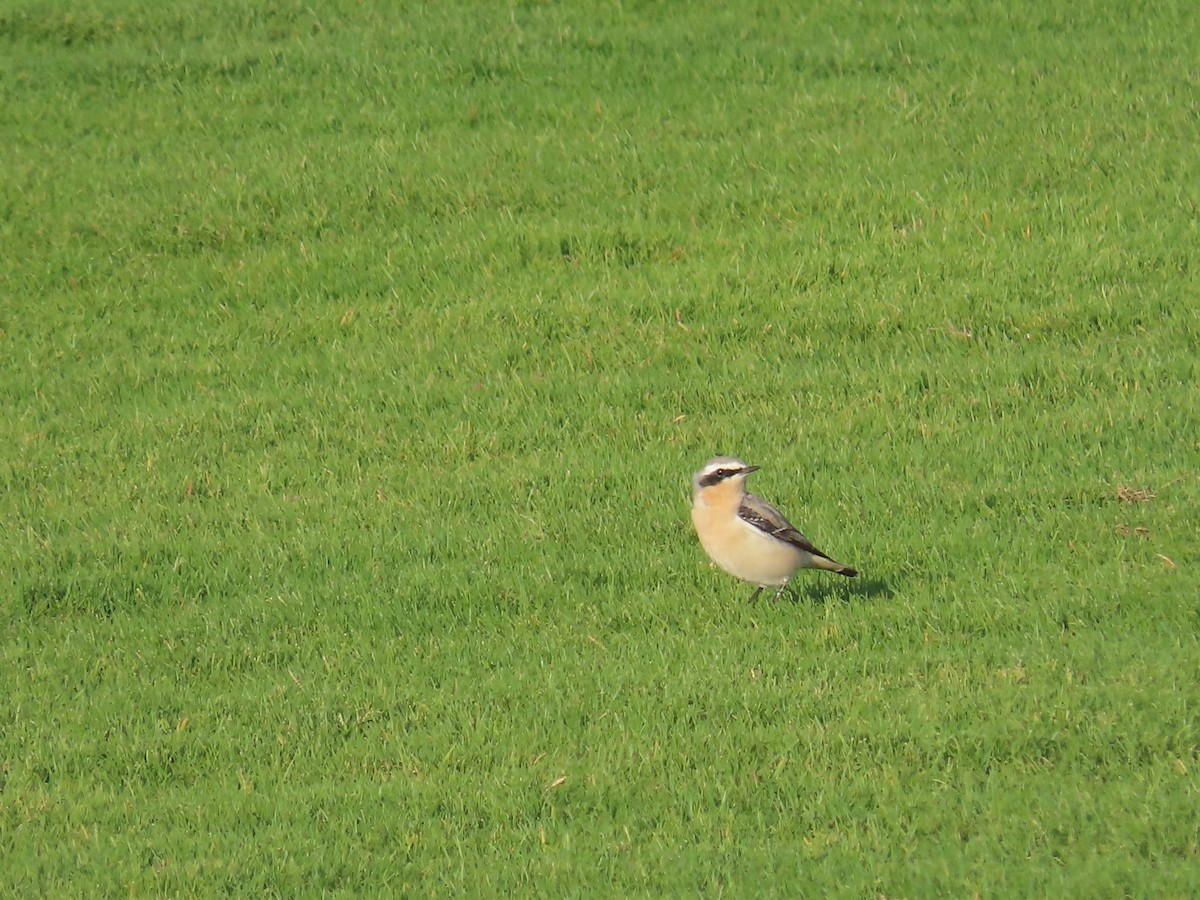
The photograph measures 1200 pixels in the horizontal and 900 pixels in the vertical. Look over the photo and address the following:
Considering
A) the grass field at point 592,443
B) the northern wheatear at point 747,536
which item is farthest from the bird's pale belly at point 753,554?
the grass field at point 592,443

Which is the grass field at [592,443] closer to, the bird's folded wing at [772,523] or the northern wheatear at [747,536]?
the northern wheatear at [747,536]

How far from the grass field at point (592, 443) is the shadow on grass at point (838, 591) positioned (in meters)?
0.04

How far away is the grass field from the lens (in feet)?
23.8

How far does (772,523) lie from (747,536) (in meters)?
0.19

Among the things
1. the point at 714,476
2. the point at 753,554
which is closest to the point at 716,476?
the point at 714,476

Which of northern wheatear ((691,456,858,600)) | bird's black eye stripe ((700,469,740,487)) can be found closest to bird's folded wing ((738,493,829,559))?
northern wheatear ((691,456,858,600))

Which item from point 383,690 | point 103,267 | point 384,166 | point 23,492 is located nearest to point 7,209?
point 103,267

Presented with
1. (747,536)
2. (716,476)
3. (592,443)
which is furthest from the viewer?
(592,443)

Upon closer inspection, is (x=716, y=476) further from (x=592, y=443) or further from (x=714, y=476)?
(x=592, y=443)

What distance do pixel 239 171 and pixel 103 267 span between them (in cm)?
213

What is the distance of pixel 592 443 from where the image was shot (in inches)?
468

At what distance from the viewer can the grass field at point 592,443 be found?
724cm

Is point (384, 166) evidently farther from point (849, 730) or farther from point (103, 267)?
point (849, 730)

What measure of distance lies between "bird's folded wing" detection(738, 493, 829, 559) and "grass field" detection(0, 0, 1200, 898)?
492 mm
